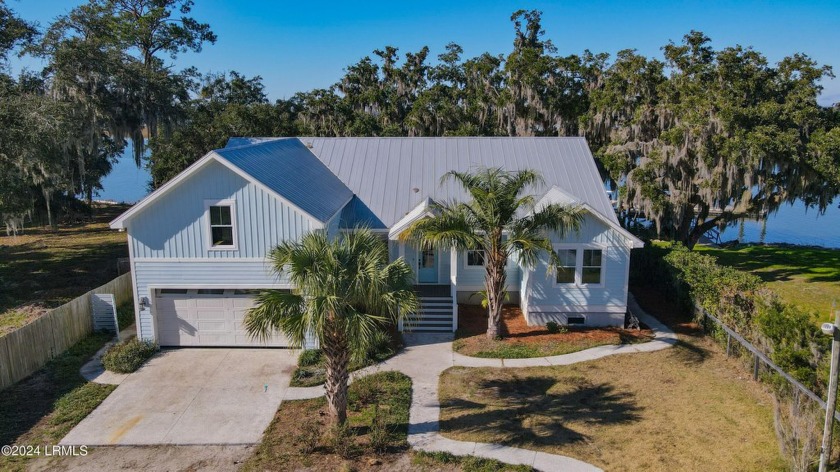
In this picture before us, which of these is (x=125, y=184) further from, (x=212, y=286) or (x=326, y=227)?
(x=326, y=227)

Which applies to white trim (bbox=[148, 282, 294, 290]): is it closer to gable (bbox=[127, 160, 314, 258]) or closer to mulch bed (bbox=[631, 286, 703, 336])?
gable (bbox=[127, 160, 314, 258])

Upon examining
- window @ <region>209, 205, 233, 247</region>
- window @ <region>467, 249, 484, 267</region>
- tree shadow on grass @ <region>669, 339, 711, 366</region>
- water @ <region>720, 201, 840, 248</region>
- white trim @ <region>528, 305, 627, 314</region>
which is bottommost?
tree shadow on grass @ <region>669, 339, 711, 366</region>

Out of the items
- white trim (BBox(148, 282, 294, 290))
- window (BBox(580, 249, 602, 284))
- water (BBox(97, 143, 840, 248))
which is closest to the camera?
white trim (BBox(148, 282, 294, 290))

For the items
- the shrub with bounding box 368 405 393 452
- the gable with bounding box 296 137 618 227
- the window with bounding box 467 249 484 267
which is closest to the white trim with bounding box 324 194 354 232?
the gable with bounding box 296 137 618 227

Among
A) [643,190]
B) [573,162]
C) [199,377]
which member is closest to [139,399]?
[199,377]

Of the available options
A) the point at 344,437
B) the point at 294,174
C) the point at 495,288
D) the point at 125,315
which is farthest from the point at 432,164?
the point at 344,437

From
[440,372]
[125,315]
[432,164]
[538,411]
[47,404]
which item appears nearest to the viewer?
[538,411]

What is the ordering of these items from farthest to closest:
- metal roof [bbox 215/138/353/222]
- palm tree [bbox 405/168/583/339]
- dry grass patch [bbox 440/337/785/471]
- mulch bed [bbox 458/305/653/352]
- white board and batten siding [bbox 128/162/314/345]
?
mulch bed [bbox 458/305/653/352] < metal roof [bbox 215/138/353/222] < white board and batten siding [bbox 128/162/314/345] < palm tree [bbox 405/168/583/339] < dry grass patch [bbox 440/337/785/471]
